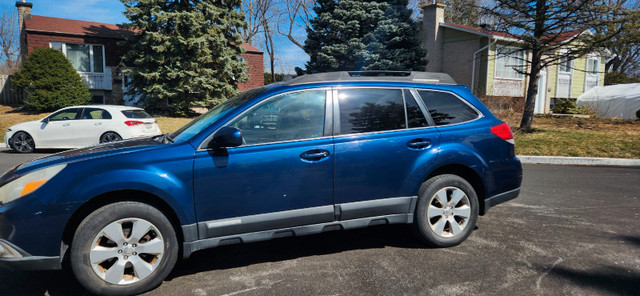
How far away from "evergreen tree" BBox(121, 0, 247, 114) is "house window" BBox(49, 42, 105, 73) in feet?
17.9

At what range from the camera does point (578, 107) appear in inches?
886

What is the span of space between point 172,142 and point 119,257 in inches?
40.5

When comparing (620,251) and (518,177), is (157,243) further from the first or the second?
(620,251)

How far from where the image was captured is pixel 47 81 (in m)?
18.0

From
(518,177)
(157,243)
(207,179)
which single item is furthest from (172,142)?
(518,177)

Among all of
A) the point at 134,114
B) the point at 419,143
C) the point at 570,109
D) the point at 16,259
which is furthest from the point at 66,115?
the point at 570,109

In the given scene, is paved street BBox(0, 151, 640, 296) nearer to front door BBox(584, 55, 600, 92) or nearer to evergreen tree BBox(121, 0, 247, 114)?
evergreen tree BBox(121, 0, 247, 114)

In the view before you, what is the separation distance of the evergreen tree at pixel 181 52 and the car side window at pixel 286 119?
1576 cm

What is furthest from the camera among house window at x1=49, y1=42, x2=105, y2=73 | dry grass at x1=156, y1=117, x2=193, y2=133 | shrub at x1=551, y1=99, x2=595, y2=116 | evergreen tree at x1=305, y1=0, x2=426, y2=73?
house window at x1=49, y1=42, x2=105, y2=73

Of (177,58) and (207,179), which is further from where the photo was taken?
(177,58)

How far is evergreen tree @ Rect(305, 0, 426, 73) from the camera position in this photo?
1814 cm

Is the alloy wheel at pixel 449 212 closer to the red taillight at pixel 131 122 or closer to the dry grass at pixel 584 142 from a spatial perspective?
the dry grass at pixel 584 142

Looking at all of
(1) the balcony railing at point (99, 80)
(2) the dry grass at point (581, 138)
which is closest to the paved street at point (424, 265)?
(2) the dry grass at point (581, 138)

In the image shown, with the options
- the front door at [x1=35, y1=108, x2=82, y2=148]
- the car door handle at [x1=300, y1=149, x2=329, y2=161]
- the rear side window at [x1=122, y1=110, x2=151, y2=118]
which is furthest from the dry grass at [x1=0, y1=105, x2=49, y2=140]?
the car door handle at [x1=300, y1=149, x2=329, y2=161]
